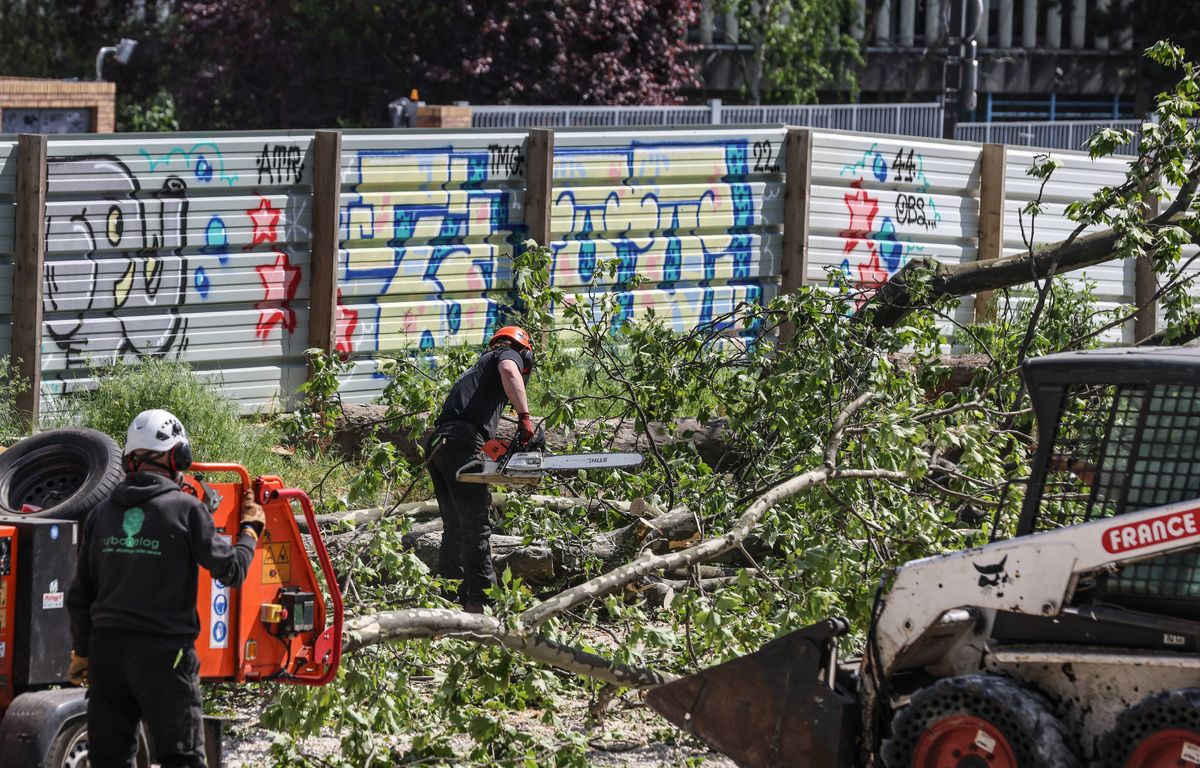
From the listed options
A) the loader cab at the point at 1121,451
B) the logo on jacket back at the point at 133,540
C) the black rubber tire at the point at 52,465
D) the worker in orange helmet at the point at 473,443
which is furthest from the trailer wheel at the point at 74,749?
the loader cab at the point at 1121,451

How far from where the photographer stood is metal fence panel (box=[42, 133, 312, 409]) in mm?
10664

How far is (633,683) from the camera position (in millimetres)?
6605

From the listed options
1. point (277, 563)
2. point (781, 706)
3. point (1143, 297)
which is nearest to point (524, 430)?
point (277, 563)

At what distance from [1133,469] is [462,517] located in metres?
4.17

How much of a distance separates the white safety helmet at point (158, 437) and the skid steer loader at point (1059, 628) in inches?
86.4

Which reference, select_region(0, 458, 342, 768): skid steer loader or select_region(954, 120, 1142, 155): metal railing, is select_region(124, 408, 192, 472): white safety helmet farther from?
select_region(954, 120, 1142, 155): metal railing

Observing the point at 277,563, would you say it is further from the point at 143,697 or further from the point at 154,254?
the point at 154,254

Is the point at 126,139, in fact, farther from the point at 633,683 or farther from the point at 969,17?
the point at 969,17

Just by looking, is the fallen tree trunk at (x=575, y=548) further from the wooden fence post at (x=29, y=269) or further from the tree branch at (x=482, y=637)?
the wooden fence post at (x=29, y=269)

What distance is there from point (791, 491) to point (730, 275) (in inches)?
242

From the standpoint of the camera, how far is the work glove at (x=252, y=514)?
5723 millimetres

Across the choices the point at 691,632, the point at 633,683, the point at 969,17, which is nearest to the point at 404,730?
the point at 633,683

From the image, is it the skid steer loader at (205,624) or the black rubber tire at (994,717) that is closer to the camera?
the black rubber tire at (994,717)

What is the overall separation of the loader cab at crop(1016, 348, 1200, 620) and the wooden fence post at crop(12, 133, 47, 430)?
6.90 meters
